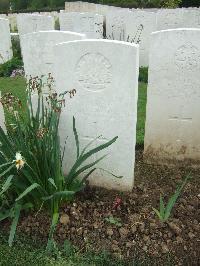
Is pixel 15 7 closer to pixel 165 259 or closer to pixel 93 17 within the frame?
pixel 93 17

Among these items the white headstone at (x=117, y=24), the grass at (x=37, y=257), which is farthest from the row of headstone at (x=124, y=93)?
the white headstone at (x=117, y=24)

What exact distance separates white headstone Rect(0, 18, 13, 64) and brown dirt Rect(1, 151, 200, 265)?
573cm

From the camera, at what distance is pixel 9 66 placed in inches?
303

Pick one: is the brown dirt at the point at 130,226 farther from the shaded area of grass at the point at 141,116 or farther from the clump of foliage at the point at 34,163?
the shaded area of grass at the point at 141,116

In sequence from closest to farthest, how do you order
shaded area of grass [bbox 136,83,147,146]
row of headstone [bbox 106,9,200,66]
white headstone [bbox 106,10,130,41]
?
shaded area of grass [bbox 136,83,147,146]
row of headstone [bbox 106,9,200,66]
white headstone [bbox 106,10,130,41]

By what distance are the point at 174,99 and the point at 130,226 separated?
4.43 feet

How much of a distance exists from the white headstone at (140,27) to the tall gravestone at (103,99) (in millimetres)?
4783

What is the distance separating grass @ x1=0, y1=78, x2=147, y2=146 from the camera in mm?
4723

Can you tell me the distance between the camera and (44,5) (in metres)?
34.2

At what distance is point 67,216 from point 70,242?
25 centimetres

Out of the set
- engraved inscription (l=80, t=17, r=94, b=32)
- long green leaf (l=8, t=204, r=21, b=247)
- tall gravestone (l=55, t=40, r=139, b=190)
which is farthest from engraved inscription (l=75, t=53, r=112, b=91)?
engraved inscription (l=80, t=17, r=94, b=32)

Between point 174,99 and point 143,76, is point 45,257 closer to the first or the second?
point 174,99

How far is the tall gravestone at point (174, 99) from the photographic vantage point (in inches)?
133

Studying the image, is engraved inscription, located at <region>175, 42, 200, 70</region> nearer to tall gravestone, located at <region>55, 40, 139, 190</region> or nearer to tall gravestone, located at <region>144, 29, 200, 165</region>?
tall gravestone, located at <region>144, 29, 200, 165</region>
